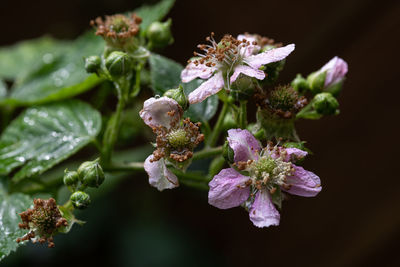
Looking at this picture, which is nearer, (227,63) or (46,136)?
(227,63)

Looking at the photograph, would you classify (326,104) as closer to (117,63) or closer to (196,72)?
(196,72)

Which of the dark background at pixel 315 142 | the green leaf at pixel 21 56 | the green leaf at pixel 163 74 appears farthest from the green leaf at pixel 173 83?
the dark background at pixel 315 142

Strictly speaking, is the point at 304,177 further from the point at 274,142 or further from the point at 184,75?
the point at 184,75

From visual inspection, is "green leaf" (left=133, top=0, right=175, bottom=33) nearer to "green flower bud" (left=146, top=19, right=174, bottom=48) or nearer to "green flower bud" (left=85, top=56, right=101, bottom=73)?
"green flower bud" (left=146, top=19, right=174, bottom=48)

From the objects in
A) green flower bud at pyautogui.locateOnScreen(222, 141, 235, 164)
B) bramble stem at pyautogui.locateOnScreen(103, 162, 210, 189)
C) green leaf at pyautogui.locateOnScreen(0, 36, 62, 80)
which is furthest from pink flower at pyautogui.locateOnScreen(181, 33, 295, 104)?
green leaf at pyautogui.locateOnScreen(0, 36, 62, 80)

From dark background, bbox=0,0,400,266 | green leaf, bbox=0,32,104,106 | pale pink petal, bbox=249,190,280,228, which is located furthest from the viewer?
dark background, bbox=0,0,400,266

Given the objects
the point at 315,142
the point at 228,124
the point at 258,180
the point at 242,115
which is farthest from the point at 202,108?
the point at 315,142

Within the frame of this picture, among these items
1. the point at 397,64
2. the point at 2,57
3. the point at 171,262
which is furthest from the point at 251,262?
the point at 2,57

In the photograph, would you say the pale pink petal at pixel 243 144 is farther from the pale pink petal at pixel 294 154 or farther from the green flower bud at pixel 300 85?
the green flower bud at pixel 300 85
